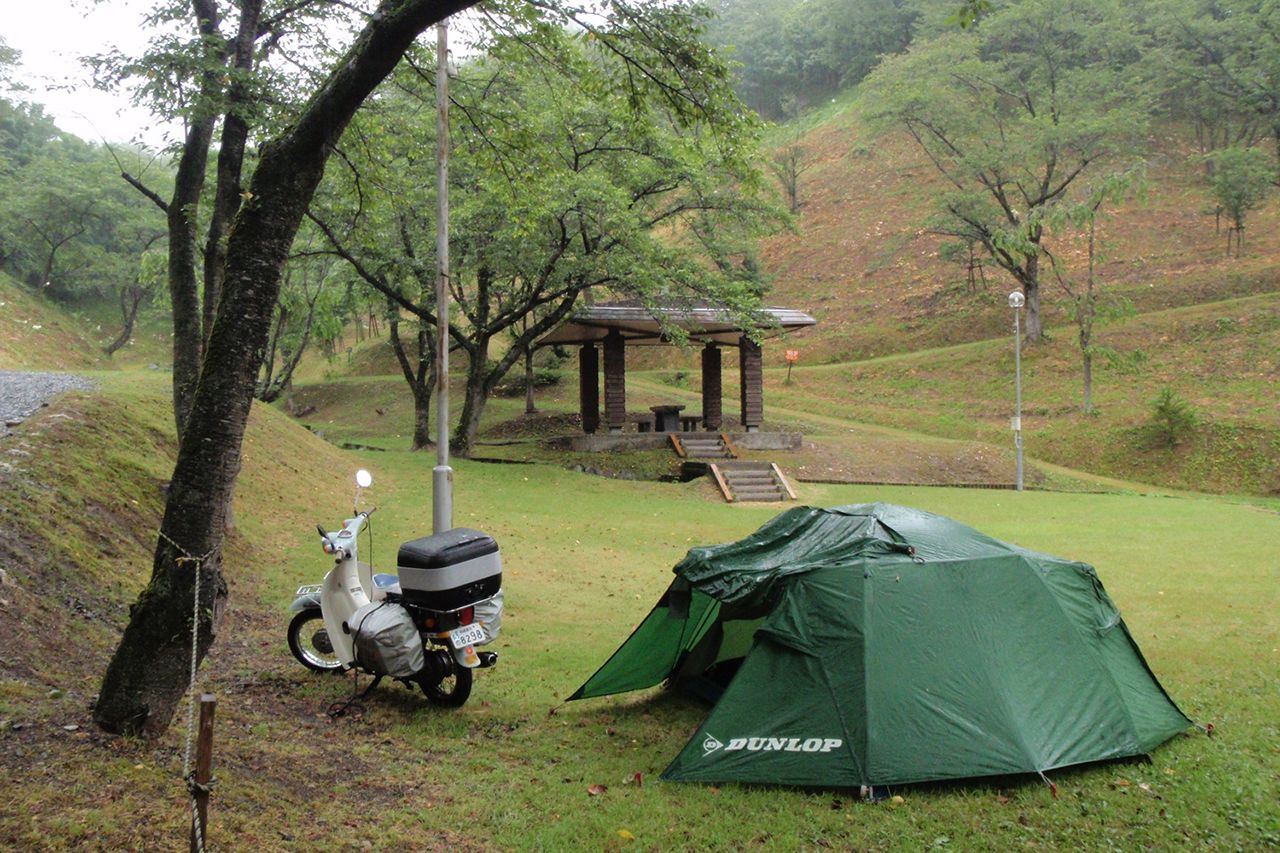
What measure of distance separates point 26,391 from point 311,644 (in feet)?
25.2

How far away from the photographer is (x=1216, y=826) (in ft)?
15.3

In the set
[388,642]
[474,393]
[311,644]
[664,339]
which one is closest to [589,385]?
[664,339]

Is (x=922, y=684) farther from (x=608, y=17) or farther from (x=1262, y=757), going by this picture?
(x=608, y=17)

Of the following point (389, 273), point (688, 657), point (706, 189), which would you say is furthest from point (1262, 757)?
point (389, 273)

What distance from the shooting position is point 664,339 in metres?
25.0

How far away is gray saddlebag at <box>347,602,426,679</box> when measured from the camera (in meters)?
5.64

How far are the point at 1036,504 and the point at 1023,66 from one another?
23.1 metres

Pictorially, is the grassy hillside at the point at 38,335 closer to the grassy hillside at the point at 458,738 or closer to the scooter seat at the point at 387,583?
the grassy hillside at the point at 458,738

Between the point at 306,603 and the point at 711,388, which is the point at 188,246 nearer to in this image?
the point at 306,603

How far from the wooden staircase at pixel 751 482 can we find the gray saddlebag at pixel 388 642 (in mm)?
14340

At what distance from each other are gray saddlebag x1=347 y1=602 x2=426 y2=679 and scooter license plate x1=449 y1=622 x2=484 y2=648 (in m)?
0.23

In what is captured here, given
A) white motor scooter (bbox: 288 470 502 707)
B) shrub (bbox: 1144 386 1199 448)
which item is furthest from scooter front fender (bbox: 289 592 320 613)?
shrub (bbox: 1144 386 1199 448)

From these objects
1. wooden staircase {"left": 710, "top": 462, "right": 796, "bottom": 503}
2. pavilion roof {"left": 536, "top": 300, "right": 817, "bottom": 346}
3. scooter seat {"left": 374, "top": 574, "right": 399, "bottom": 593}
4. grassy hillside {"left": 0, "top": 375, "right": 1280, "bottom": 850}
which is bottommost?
wooden staircase {"left": 710, "top": 462, "right": 796, "bottom": 503}

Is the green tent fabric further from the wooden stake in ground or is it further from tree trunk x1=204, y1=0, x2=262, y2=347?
tree trunk x1=204, y1=0, x2=262, y2=347
